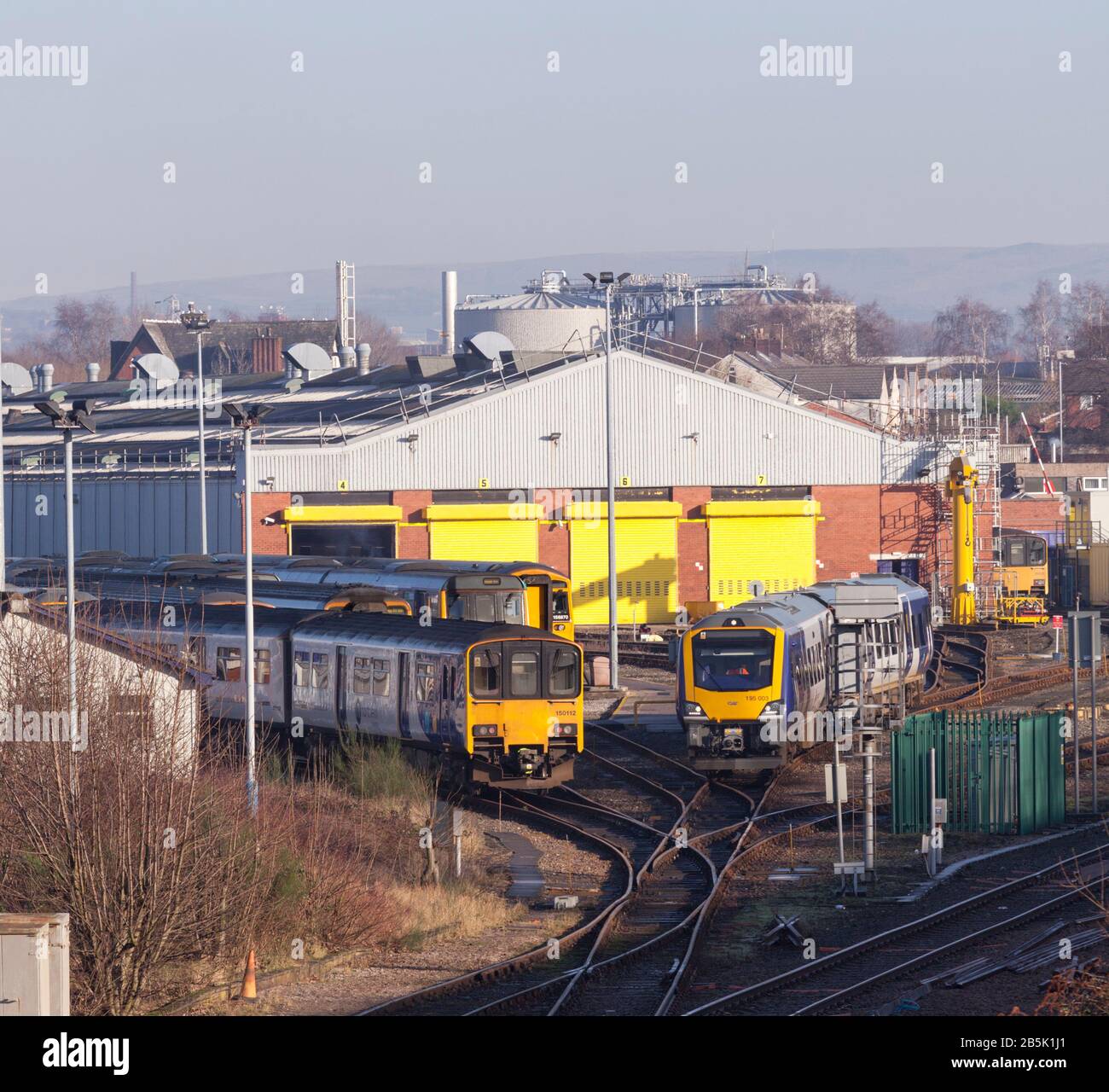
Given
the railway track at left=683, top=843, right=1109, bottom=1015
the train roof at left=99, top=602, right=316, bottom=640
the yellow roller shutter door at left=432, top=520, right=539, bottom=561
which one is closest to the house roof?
the yellow roller shutter door at left=432, top=520, right=539, bottom=561

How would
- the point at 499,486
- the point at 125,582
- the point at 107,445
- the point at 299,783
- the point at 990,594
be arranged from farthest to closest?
the point at 107,445 < the point at 990,594 < the point at 499,486 < the point at 125,582 < the point at 299,783

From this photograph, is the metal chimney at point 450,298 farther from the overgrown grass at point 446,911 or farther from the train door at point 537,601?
the overgrown grass at point 446,911

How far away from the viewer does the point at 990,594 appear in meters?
53.8

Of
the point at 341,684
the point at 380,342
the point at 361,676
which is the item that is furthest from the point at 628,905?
the point at 380,342

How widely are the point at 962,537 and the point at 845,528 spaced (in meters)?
3.54

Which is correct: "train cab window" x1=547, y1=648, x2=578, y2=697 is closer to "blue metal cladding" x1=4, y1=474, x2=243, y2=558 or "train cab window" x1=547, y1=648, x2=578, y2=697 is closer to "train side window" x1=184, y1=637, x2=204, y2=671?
"train side window" x1=184, y1=637, x2=204, y2=671

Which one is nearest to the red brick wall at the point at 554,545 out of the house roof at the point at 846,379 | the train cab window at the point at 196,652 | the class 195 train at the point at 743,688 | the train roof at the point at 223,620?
the train roof at the point at 223,620

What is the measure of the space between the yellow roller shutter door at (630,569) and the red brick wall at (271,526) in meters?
8.16

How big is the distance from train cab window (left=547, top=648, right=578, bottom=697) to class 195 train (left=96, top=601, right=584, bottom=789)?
1 cm
